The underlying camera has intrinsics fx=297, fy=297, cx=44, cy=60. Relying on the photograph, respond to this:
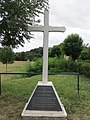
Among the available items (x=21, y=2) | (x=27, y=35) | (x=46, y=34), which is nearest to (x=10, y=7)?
(x=21, y=2)

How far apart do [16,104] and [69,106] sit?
5.27ft

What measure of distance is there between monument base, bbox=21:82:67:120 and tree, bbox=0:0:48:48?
9.05 ft

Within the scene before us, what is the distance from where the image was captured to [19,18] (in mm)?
9664

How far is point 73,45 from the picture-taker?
25188 mm

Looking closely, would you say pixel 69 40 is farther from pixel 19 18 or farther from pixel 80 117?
pixel 80 117

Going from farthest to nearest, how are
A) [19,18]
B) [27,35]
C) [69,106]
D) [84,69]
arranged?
[84,69] < [27,35] < [19,18] < [69,106]

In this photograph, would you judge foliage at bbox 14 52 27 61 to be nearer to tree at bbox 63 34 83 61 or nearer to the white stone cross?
tree at bbox 63 34 83 61

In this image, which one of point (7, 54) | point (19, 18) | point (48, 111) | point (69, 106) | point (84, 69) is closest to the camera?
point (48, 111)

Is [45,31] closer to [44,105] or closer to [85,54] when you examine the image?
[44,105]

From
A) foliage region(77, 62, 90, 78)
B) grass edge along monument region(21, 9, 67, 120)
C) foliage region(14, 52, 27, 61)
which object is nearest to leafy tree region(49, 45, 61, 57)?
foliage region(14, 52, 27, 61)

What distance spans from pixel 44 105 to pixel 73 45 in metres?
18.0

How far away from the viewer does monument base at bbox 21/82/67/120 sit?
7.25 meters

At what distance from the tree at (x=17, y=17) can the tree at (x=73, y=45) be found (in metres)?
14.7

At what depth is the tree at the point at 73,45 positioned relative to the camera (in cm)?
2520
